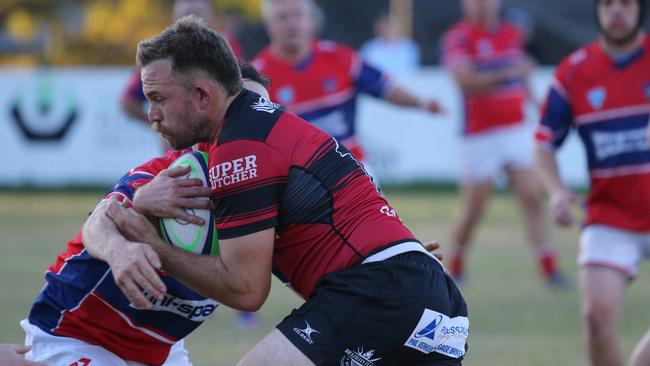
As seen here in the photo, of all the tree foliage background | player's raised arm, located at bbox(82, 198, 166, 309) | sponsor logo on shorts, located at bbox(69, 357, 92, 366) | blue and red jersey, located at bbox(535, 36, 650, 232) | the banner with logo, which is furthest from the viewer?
the tree foliage background

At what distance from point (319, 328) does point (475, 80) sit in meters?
6.90

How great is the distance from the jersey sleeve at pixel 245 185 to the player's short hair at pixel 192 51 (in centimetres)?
27

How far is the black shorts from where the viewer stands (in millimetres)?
3752

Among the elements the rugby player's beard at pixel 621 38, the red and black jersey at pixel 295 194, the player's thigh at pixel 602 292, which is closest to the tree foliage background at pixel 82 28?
the rugby player's beard at pixel 621 38

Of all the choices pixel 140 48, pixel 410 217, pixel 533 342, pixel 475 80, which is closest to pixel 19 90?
pixel 410 217

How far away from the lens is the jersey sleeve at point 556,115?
250 inches

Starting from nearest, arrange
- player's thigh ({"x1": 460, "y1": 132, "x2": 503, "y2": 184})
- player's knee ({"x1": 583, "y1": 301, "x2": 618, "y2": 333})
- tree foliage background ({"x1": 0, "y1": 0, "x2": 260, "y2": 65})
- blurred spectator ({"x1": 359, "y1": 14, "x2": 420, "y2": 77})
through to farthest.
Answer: player's knee ({"x1": 583, "y1": 301, "x2": 618, "y2": 333})
player's thigh ({"x1": 460, "y1": 132, "x2": 503, "y2": 184})
blurred spectator ({"x1": 359, "y1": 14, "x2": 420, "y2": 77})
tree foliage background ({"x1": 0, "y1": 0, "x2": 260, "y2": 65})

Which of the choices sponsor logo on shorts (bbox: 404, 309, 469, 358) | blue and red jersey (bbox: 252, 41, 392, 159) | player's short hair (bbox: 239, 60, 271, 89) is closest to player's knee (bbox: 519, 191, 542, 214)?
blue and red jersey (bbox: 252, 41, 392, 159)

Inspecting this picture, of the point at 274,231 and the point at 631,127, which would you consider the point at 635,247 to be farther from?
the point at 274,231

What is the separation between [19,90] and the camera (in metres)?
16.9

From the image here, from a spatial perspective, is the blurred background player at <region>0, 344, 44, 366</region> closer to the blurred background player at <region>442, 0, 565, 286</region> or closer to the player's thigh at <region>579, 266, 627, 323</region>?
the player's thigh at <region>579, 266, 627, 323</region>

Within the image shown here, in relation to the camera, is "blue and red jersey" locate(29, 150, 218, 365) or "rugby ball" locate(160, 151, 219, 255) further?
"blue and red jersey" locate(29, 150, 218, 365)

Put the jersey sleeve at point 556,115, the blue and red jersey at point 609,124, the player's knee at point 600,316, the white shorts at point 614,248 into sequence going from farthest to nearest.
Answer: the jersey sleeve at point 556,115 < the blue and red jersey at point 609,124 < the white shorts at point 614,248 < the player's knee at point 600,316

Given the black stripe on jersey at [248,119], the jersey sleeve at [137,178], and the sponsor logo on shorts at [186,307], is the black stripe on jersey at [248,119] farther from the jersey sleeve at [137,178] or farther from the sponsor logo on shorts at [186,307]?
the sponsor logo on shorts at [186,307]
